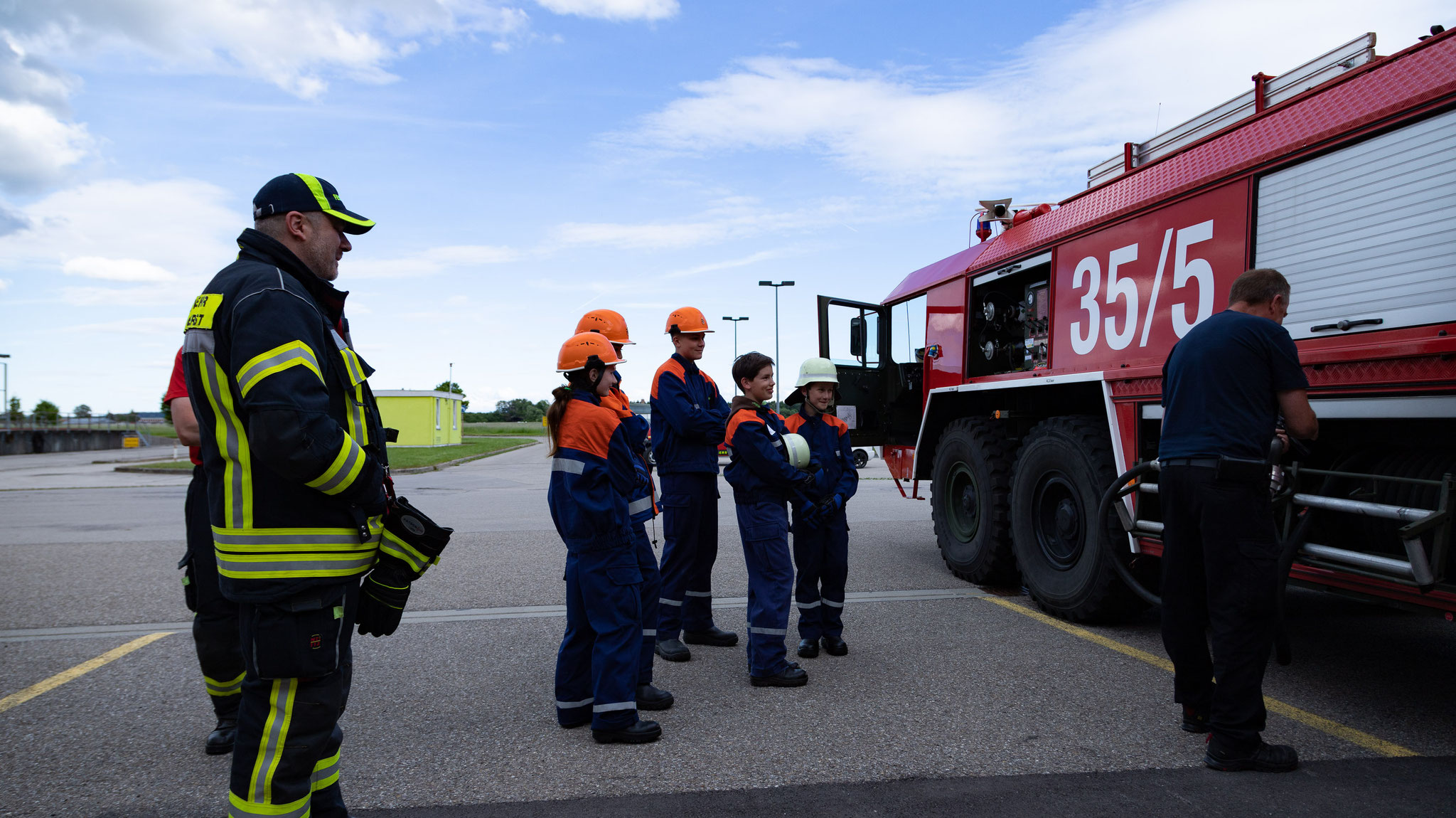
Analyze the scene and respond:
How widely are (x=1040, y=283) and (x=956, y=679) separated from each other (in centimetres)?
314

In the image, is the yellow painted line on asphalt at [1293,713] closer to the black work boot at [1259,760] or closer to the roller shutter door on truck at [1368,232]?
the black work boot at [1259,760]

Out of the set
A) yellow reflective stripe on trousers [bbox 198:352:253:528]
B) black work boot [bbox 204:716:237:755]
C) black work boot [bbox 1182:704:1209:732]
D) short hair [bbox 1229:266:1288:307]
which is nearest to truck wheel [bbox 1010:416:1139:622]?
black work boot [bbox 1182:704:1209:732]

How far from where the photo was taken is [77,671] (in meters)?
4.55

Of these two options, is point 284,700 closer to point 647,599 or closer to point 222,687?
point 222,687

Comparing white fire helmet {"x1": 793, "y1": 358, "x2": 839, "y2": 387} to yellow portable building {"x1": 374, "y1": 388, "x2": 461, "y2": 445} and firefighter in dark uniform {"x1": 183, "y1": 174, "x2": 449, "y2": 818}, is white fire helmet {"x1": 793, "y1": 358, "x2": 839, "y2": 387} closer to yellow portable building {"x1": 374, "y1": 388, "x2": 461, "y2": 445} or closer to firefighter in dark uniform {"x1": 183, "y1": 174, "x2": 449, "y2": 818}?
firefighter in dark uniform {"x1": 183, "y1": 174, "x2": 449, "y2": 818}

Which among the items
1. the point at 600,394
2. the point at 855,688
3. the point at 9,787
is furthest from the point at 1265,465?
the point at 9,787

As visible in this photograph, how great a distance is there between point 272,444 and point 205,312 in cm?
43

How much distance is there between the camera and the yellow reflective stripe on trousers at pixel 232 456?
2.27 metres

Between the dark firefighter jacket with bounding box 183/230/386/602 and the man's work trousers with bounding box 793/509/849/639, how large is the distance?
9.07ft

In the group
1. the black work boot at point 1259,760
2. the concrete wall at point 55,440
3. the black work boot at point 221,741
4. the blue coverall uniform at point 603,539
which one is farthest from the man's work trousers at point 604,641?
the concrete wall at point 55,440

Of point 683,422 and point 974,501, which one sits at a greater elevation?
point 683,422

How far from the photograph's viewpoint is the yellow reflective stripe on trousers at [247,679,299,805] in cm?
228

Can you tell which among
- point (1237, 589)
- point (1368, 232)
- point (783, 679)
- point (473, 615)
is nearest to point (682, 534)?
point (783, 679)

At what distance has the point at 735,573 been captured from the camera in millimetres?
7352
